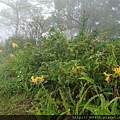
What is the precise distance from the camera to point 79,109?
146 cm

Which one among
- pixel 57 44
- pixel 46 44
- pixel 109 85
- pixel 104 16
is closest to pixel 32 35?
pixel 46 44

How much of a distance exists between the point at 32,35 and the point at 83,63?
323 centimetres

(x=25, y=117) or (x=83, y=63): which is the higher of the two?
(x=83, y=63)

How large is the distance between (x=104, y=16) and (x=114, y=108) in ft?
37.2

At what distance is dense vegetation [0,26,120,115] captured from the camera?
4.79ft

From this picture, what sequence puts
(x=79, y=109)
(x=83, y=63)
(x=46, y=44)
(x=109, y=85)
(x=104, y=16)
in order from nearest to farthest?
(x=79, y=109) < (x=109, y=85) < (x=83, y=63) < (x=46, y=44) < (x=104, y=16)

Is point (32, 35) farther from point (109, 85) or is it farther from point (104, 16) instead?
point (104, 16)

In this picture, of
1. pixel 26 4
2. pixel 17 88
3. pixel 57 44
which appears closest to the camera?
pixel 17 88

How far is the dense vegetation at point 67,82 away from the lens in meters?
1.46

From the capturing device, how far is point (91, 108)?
53.7 inches

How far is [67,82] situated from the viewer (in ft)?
5.57

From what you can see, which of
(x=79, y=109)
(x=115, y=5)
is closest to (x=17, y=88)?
(x=79, y=109)

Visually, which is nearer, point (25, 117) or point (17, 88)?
point (25, 117)

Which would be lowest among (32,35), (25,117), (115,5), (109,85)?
(25,117)
